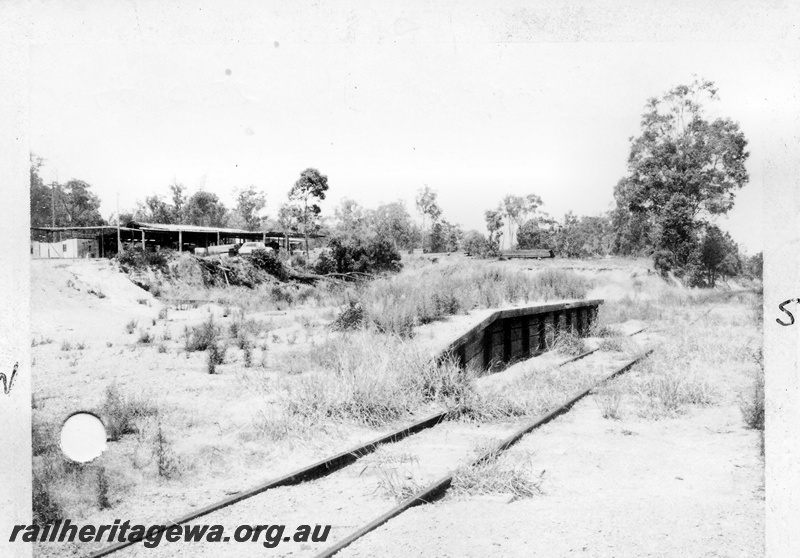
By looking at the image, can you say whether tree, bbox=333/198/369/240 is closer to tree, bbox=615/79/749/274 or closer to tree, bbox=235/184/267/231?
tree, bbox=235/184/267/231

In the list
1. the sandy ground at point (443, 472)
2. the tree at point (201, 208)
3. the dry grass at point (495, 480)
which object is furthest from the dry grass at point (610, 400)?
the tree at point (201, 208)

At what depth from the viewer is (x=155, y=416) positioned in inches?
229

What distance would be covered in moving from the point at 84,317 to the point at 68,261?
636 cm

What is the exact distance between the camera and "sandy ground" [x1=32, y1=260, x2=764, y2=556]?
335cm

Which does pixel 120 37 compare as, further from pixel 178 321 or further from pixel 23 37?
pixel 178 321

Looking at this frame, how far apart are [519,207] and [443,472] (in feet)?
19.6

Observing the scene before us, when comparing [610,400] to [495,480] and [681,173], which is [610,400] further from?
[681,173]

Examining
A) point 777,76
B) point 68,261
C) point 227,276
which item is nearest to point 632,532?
point 777,76

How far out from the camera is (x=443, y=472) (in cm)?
450

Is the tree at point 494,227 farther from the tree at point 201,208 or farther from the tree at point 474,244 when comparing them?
the tree at point 201,208

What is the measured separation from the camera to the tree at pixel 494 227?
951cm

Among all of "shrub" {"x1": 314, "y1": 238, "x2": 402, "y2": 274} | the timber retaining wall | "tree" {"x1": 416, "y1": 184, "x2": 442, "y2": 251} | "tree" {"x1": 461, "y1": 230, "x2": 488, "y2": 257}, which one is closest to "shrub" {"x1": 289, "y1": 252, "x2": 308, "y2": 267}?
"shrub" {"x1": 314, "y1": 238, "x2": 402, "y2": 274}

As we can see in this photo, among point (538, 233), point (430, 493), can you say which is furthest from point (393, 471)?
point (538, 233)

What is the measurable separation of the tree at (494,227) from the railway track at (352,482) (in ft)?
14.3
